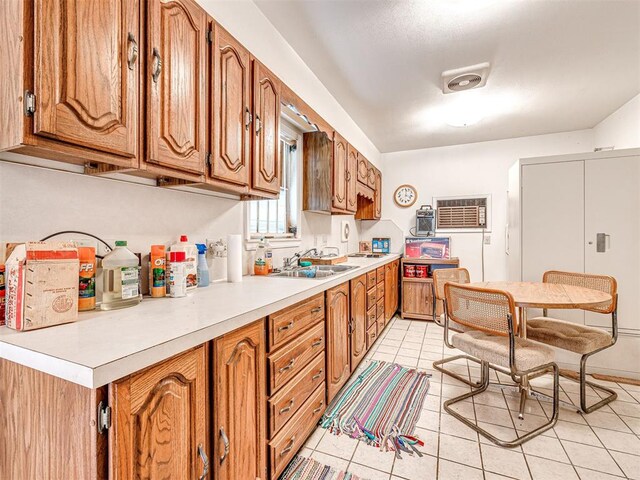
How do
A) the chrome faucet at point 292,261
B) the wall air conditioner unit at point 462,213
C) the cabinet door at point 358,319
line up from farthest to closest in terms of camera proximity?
the wall air conditioner unit at point 462,213 → the chrome faucet at point 292,261 → the cabinet door at point 358,319

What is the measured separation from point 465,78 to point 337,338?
244cm

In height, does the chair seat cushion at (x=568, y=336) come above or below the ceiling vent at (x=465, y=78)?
below

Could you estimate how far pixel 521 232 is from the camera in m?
2.76

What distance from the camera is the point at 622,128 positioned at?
122 inches

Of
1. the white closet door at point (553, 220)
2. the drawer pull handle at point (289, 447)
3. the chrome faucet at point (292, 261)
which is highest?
the white closet door at point (553, 220)

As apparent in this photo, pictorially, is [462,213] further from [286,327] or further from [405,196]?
[286,327]

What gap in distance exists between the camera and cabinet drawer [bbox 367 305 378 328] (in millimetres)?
2738

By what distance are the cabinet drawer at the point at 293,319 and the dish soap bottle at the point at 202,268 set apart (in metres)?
0.53

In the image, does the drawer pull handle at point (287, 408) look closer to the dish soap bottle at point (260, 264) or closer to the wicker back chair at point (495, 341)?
the dish soap bottle at point (260, 264)

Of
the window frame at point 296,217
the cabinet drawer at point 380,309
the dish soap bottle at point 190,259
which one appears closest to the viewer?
the dish soap bottle at point 190,259

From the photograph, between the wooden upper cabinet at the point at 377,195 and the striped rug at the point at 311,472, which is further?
the wooden upper cabinet at the point at 377,195

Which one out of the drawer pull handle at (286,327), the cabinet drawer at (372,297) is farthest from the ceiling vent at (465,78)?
the drawer pull handle at (286,327)

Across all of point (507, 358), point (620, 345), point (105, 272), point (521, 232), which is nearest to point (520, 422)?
point (507, 358)

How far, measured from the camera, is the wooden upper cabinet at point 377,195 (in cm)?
443
